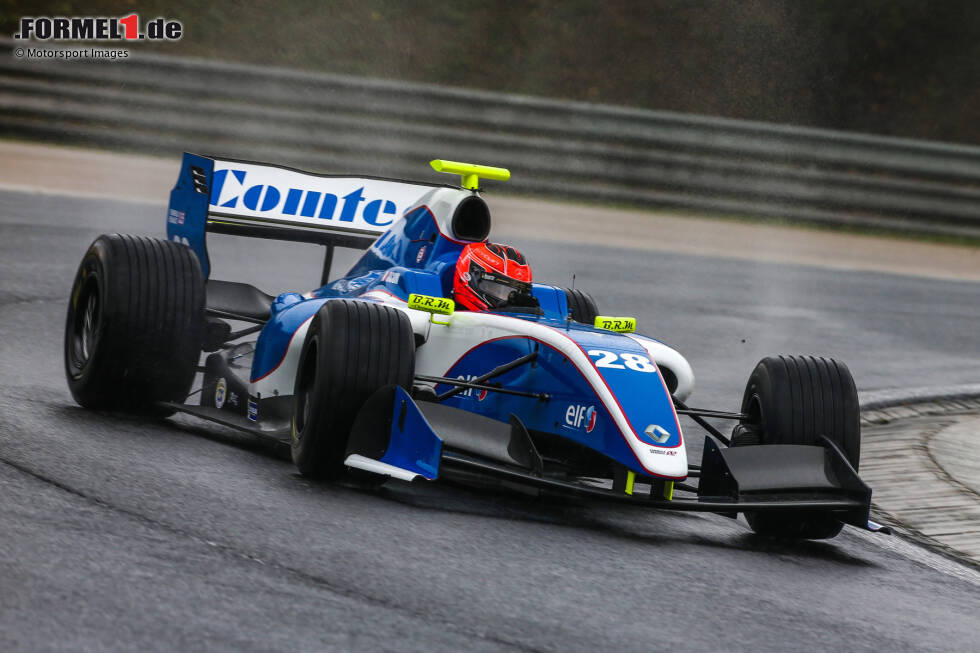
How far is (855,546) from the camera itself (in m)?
6.68

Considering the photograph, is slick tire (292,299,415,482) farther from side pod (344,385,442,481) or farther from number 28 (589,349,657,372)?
number 28 (589,349,657,372)

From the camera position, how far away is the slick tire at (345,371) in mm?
6234

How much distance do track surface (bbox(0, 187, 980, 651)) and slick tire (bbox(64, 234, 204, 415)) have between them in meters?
0.15

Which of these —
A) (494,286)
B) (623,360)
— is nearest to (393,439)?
(623,360)

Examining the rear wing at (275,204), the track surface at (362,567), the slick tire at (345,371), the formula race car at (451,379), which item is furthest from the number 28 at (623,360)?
the rear wing at (275,204)

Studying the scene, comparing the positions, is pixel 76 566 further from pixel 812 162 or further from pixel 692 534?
pixel 812 162

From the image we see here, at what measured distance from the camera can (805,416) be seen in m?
6.65

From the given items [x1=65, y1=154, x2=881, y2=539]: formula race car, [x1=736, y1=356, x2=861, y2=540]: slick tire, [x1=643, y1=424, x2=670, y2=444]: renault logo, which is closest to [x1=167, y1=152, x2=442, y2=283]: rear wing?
[x1=65, y1=154, x2=881, y2=539]: formula race car

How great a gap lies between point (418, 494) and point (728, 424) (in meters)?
3.74

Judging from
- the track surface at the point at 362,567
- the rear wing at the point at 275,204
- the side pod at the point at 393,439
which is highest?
the rear wing at the point at 275,204

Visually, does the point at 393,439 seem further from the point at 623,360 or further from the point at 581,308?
the point at 581,308

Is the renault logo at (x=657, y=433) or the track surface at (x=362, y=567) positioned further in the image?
the renault logo at (x=657, y=433)

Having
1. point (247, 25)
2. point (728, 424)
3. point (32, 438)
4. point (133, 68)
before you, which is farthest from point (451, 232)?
point (247, 25)

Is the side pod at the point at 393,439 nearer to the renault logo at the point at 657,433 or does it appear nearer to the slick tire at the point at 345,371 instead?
the slick tire at the point at 345,371
